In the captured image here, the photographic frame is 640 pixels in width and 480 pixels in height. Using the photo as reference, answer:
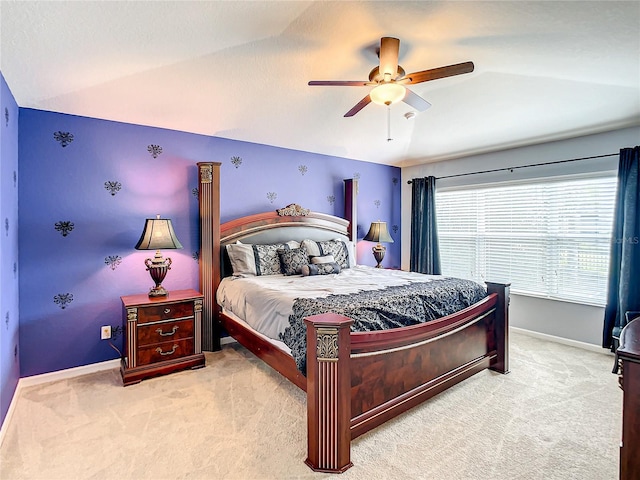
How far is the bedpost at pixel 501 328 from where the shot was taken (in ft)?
9.86

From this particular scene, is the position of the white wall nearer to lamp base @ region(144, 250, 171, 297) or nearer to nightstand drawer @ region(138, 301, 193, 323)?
nightstand drawer @ region(138, 301, 193, 323)

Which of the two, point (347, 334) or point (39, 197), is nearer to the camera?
point (347, 334)

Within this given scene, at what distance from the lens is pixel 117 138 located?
128 inches

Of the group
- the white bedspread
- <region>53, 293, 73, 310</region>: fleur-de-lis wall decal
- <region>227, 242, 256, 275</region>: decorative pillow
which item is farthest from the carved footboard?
<region>53, 293, 73, 310</region>: fleur-de-lis wall decal

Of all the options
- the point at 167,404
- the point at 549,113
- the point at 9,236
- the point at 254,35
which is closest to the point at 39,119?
the point at 9,236

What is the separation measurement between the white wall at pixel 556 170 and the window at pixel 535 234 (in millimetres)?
115

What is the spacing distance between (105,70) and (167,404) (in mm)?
2609

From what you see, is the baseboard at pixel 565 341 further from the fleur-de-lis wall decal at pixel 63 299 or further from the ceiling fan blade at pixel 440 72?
the fleur-de-lis wall decal at pixel 63 299

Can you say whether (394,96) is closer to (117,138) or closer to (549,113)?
(549,113)

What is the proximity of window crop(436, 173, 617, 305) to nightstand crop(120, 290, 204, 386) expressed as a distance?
384cm

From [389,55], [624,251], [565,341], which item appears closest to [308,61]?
[389,55]

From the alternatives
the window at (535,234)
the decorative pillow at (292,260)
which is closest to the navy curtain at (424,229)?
the window at (535,234)

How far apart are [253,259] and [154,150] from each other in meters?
1.53

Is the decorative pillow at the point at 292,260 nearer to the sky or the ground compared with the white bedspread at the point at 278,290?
nearer to the sky
